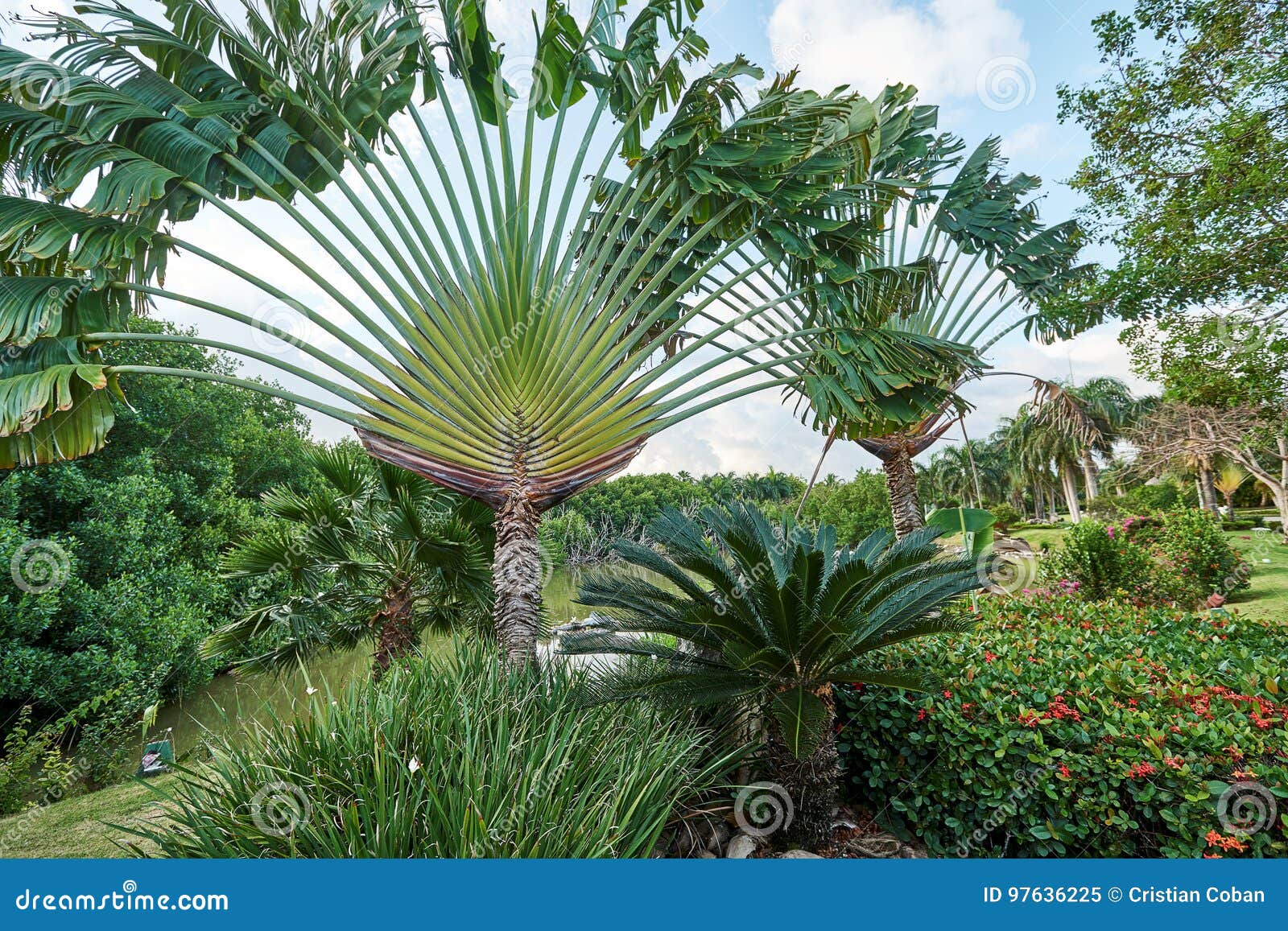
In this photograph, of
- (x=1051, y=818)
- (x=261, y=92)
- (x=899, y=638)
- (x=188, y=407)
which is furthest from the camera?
(x=188, y=407)

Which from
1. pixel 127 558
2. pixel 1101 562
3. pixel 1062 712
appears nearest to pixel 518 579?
pixel 1062 712

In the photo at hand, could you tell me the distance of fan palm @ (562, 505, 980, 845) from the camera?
11.3ft

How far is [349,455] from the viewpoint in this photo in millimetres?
6664

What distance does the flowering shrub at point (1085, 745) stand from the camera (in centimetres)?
288

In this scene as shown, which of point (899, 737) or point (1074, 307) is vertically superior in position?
point (1074, 307)

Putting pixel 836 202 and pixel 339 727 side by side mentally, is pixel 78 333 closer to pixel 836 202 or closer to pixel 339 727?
pixel 339 727

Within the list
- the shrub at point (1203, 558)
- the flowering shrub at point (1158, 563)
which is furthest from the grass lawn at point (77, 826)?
the shrub at point (1203, 558)

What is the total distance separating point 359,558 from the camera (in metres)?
6.58

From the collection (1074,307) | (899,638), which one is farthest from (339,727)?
(1074,307)

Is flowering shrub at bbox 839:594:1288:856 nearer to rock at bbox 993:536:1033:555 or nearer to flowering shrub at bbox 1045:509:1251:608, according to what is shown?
flowering shrub at bbox 1045:509:1251:608

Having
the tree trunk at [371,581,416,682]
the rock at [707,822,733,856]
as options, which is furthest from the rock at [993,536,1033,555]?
the tree trunk at [371,581,416,682]

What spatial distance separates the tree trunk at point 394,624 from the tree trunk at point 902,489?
6.58 m

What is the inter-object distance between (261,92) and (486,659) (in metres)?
5.16

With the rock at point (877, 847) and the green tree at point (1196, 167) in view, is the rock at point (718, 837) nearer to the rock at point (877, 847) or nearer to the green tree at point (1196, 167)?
the rock at point (877, 847)
